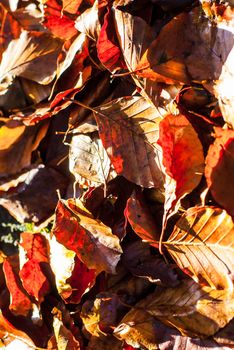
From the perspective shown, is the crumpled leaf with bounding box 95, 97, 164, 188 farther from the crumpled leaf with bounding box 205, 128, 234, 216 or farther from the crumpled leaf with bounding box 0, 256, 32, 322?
the crumpled leaf with bounding box 0, 256, 32, 322

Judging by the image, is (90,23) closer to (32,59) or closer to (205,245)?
(32,59)

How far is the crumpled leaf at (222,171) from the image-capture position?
900mm

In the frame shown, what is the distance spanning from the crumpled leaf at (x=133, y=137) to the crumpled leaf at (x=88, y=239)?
107 millimetres

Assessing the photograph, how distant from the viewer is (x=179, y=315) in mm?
940

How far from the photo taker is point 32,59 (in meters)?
1.13

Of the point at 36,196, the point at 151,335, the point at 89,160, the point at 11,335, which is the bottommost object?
the point at 11,335

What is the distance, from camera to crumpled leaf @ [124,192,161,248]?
0.95 m

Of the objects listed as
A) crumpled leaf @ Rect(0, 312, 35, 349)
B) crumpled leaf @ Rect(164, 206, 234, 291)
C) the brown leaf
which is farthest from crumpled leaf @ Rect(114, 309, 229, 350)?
the brown leaf

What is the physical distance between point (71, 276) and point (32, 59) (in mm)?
441

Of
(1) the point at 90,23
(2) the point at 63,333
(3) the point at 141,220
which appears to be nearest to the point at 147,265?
(3) the point at 141,220

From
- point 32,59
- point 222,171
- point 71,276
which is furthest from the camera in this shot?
point 32,59

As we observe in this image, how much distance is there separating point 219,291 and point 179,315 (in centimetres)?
8

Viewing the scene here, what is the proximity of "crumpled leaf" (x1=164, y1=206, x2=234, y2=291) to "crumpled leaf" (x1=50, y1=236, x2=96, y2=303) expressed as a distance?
16 centimetres

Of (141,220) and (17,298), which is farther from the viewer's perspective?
(17,298)
